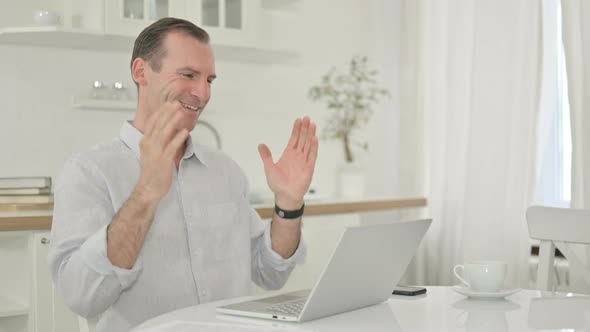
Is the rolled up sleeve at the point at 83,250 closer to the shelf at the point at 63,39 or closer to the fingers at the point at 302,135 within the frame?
the fingers at the point at 302,135

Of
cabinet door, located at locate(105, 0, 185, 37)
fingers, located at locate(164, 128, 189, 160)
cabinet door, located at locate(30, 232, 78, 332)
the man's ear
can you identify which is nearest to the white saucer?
fingers, located at locate(164, 128, 189, 160)

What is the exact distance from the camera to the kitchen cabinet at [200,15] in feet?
11.2

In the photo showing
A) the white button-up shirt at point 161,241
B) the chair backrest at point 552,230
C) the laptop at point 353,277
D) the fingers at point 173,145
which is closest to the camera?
the laptop at point 353,277

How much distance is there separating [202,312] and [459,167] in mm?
2631

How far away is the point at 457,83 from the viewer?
392 centimetres

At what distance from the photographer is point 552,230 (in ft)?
6.92

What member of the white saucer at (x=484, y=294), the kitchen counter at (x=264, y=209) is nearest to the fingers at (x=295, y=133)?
the white saucer at (x=484, y=294)

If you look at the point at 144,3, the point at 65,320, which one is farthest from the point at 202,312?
the point at 144,3

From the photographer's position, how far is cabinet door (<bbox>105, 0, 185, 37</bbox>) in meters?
3.38

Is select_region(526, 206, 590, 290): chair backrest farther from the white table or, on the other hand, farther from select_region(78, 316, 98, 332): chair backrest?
select_region(78, 316, 98, 332): chair backrest

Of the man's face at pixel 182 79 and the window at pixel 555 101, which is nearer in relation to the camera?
the man's face at pixel 182 79

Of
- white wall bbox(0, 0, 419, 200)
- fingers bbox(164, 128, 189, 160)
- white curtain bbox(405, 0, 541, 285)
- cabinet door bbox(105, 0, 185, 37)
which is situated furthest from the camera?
white curtain bbox(405, 0, 541, 285)

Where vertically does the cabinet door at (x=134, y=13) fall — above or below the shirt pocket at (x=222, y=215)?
above

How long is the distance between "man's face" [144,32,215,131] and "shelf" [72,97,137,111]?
5.67 feet
